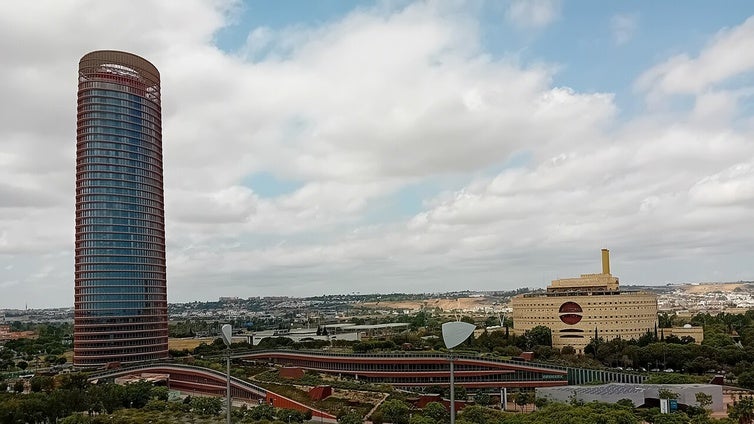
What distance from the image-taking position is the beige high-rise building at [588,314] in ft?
424

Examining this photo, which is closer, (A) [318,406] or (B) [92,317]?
(A) [318,406]

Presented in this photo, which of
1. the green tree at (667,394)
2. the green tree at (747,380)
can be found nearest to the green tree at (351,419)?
the green tree at (667,394)

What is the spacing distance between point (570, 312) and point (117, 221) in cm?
9022

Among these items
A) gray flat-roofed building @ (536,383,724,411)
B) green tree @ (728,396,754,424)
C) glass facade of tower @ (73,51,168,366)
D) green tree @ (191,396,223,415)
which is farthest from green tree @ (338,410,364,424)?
glass facade of tower @ (73,51,168,366)

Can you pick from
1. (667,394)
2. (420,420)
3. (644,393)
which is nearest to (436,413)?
(420,420)

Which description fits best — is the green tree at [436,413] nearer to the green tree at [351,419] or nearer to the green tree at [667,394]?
the green tree at [351,419]

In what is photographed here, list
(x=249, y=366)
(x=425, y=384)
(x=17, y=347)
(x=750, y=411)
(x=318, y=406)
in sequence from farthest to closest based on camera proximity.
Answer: (x=17, y=347) < (x=249, y=366) < (x=425, y=384) < (x=318, y=406) < (x=750, y=411)

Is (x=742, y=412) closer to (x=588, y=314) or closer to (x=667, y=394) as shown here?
(x=667, y=394)

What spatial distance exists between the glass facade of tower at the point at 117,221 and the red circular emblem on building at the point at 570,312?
79708 mm

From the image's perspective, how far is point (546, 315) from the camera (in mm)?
134250

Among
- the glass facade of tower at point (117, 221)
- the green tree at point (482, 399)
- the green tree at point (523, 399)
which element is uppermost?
the glass facade of tower at point (117, 221)

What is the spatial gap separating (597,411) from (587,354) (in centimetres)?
6432

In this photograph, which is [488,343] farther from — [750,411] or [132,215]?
[132,215]

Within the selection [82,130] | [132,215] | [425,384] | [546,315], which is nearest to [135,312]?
[132,215]
